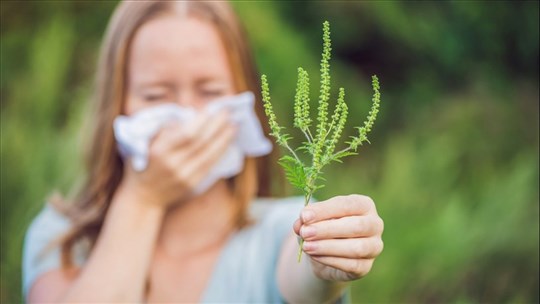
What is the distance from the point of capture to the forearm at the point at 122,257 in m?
1.44

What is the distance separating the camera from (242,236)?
1.56 m

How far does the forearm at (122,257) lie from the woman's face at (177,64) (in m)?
0.19

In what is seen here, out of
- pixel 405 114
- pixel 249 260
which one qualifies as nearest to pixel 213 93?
pixel 249 260

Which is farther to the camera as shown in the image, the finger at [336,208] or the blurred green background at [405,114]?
the blurred green background at [405,114]

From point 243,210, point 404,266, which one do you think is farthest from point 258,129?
point 404,266

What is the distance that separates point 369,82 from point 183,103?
6.09 feet

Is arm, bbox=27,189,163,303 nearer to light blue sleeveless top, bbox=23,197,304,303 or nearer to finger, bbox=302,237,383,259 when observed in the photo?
light blue sleeveless top, bbox=23,197,304,303

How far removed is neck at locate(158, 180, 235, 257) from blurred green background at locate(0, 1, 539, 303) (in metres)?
1.12

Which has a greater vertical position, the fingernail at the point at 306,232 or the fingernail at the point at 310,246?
the fingernail at the point at 306,232

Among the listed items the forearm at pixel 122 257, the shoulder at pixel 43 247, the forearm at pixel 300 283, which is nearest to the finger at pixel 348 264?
the forearm at pixel 300 283

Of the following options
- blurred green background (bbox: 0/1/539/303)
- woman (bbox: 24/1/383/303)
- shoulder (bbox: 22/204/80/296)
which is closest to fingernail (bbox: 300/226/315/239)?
woman (bbox: 24/1/383/303)

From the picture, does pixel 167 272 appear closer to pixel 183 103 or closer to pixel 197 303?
pixel 197 303

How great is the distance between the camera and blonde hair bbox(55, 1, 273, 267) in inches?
61.6

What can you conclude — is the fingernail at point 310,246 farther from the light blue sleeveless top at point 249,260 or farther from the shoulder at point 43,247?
the shoulder at point 43,247
